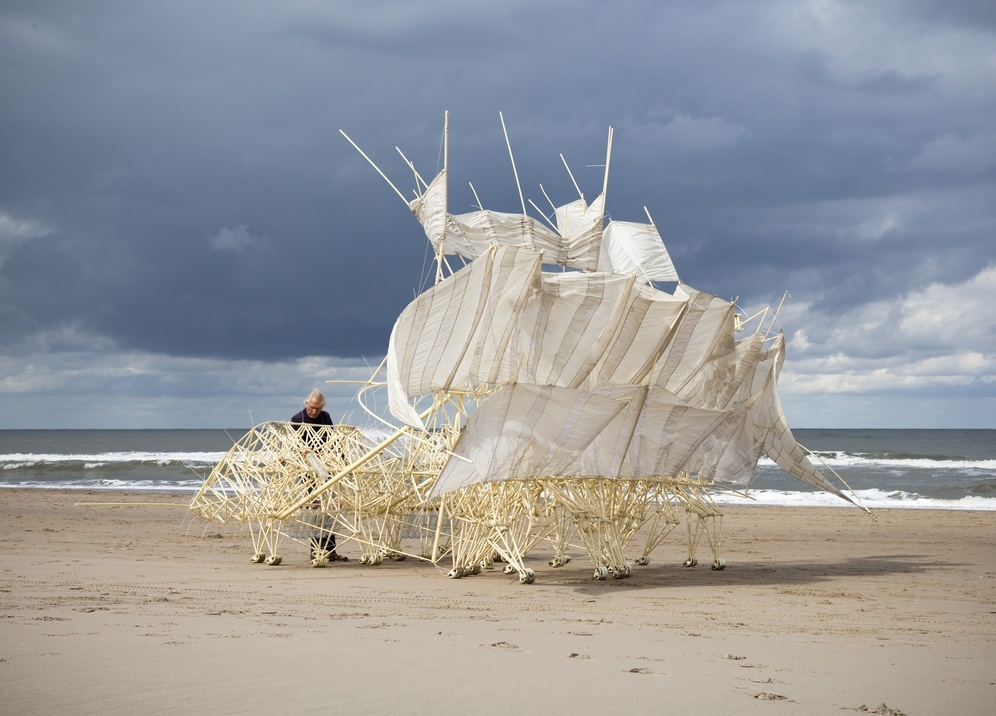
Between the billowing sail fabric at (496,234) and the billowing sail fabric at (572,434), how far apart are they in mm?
2024

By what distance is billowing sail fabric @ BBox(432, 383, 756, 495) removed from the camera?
8.27m

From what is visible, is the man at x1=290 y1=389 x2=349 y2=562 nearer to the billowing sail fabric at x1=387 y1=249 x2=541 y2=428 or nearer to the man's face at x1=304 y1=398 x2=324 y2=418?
the man's face at x1=304 y1=398 x2=324 y2=418

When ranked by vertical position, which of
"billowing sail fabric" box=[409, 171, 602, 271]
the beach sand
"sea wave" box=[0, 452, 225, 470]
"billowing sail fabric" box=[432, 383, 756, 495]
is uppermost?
"billowing sail fabric" box=[409, 171, 602, 271]

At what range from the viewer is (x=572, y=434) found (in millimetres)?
8352

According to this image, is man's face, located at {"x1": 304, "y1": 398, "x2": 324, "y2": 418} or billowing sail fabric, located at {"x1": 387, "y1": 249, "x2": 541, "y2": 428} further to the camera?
man's face, located at {"x1": 304, "y1": 398, "x2": 324, "y2": 418}

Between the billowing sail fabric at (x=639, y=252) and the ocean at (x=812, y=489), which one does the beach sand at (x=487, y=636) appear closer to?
the billowing sail fabric at (x=639, y=252)

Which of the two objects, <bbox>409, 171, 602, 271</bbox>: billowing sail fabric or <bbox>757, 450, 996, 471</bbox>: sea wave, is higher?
<bbox>409, 171, 602, 271</bbox>: billowing sail fabric

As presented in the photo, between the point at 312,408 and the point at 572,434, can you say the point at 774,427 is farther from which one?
the point at 312,408

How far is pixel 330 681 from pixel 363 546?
20.9 ft

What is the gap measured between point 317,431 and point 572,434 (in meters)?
3.69

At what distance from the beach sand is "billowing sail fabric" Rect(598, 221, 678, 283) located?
341 centimetres

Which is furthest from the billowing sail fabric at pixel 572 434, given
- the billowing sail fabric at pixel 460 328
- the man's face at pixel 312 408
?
the man's face at pixel 312 408

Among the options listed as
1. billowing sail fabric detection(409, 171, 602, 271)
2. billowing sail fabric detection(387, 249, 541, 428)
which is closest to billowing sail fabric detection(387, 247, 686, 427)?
billowing sail fabric detection(387, 249, 541, 428)

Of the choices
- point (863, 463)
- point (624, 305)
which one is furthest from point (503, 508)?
point (863, 463)
